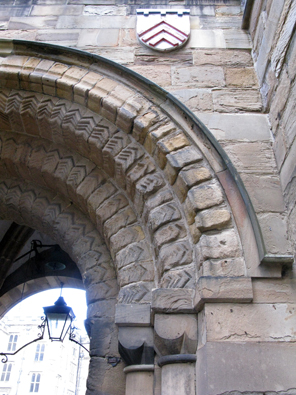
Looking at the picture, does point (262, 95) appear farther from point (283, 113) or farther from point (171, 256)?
point (171, 256)

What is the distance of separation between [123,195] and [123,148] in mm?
358

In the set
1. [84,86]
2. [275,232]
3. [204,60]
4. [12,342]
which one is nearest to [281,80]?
[204,60]

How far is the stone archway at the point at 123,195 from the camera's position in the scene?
197cm

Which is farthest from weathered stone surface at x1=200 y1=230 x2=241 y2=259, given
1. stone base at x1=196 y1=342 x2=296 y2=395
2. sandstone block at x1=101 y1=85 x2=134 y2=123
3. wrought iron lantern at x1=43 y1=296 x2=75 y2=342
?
wrought iron lantern at x1=43 y1=296 x2=75 y2=342

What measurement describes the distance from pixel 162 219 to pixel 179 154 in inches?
16.6

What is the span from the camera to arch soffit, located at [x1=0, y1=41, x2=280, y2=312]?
2.15 metres

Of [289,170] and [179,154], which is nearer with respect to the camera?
[289,170]

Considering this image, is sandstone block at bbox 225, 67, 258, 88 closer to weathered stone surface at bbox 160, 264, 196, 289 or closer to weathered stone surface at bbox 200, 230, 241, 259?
weathered stone surface at bbox 200, 230, 241, 259

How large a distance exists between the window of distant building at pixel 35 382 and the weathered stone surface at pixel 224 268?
27.0 metres

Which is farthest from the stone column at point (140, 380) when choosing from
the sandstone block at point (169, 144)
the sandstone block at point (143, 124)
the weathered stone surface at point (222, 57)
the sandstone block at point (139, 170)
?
the weathered stone surface at point (222, 57)

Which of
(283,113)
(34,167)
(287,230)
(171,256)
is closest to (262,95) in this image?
(283,113)

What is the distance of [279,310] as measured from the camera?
1805mm

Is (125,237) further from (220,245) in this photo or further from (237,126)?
(237,126)

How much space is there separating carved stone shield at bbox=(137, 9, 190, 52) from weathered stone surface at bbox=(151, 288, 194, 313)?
2.01 metres
